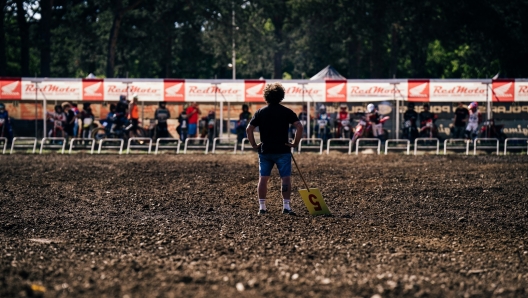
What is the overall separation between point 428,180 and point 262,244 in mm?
10426

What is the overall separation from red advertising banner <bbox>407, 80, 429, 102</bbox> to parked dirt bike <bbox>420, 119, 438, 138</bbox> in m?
1.94

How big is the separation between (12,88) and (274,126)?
2245 cm

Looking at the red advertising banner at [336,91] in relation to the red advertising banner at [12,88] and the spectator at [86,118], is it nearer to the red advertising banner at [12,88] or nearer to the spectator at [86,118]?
the spectator at [86,118]

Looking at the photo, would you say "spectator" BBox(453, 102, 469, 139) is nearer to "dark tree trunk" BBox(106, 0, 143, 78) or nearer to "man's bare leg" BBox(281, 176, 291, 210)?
"man's bare leg" BBox(281, 176, 291, 210)

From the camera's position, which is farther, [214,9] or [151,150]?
[214,9]

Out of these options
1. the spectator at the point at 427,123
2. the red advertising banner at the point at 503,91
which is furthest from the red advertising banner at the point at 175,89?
the red advertising banner at the point at 503,91

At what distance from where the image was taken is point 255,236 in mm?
10719

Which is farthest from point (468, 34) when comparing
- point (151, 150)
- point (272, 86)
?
point (272, 86)

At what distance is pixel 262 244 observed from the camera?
1004 cm

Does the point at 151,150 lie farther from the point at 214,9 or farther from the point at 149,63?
the point at 149,63

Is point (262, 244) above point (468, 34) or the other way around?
the other way around

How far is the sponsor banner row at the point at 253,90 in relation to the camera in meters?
31.8

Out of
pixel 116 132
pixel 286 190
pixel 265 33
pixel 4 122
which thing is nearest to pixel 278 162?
pixel 286 190

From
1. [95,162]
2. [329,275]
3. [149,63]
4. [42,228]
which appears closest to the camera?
[329,275]
